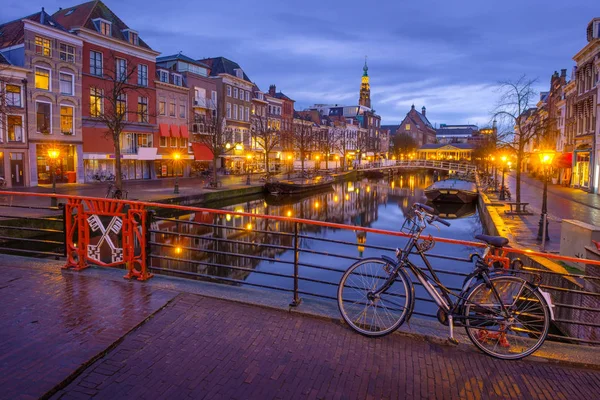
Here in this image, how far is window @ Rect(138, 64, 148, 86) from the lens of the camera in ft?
133

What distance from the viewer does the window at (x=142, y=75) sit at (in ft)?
133

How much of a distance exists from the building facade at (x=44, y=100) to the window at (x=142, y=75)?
6.81 metres

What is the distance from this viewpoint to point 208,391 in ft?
11.4

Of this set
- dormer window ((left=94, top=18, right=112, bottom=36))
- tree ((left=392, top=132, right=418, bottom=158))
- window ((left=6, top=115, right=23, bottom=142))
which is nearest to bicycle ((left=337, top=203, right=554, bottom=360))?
window ((left=6, top=115, right=23, bottom=142))

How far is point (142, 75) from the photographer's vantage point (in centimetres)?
4097

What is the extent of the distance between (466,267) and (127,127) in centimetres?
3439

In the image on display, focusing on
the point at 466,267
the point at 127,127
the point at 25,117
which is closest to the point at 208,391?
the point at 466,267

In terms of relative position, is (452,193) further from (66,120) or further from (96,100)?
(66,120)

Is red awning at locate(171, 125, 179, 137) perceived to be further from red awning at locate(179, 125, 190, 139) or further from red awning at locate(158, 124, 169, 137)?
red awning at locate(179, 125, 190, 139)

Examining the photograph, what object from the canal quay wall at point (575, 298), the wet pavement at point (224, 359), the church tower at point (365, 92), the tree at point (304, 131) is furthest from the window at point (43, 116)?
the church tower at point (365, 92)

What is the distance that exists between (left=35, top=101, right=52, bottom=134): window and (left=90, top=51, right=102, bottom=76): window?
212 inches

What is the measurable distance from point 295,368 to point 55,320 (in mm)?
2708

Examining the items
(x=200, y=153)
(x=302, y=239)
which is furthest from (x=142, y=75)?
(x=302, y=239)

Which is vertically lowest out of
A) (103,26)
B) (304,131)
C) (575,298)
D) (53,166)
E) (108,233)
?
(575,298)
